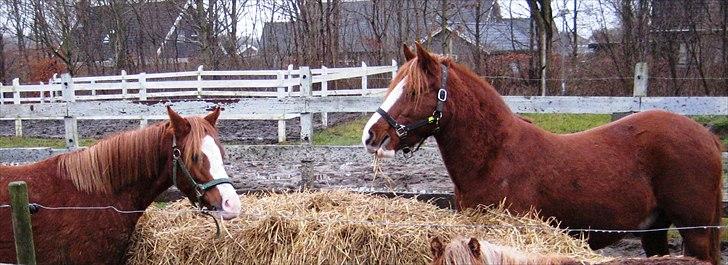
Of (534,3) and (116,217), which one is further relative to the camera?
(534,3)

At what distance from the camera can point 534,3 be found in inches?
626

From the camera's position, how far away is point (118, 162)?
340 centimetres

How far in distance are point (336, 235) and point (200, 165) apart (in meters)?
0.84

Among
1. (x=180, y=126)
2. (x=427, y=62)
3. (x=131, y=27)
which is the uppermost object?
(x=131, y=27)

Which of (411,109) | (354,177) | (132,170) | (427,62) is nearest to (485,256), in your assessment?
(411,109)

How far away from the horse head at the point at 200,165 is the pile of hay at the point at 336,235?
0.23 metres

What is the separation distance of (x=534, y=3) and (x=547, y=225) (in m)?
13.8

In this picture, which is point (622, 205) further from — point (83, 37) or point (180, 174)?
point (83, 37)

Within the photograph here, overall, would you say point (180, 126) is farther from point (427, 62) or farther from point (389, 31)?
point (389, 31)

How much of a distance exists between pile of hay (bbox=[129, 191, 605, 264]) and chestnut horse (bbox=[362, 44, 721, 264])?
0.90 feet

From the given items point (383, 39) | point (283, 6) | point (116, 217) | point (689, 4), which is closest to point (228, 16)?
point (283, 6)

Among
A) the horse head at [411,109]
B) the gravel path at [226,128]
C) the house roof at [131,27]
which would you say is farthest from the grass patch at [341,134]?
the house roof at [131,27]

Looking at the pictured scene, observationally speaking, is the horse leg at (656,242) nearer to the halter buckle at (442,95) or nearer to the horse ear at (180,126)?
the halter buckle at (442,95)

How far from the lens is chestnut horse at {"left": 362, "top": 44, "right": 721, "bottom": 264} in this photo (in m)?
3.37
